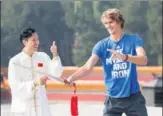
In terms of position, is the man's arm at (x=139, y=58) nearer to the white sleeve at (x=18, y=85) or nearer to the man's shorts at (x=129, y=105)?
the man's shorts at (x=129, y=105)

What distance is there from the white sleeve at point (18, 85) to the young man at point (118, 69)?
1.22ft

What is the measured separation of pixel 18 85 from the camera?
140 inches

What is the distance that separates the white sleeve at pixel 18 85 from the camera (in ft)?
11.7

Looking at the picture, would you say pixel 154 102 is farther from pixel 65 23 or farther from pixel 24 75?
pixel 24 75

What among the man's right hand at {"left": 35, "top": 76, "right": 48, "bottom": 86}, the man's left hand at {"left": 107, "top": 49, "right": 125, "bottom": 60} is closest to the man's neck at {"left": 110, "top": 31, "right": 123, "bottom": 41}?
the man's left hand at {"left": 107, "top": 49, "right": 125, "bottom": 60}

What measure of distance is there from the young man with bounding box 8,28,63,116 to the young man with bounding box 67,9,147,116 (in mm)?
354

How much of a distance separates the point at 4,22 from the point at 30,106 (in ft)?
30.5

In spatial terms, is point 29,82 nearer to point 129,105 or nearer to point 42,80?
point 42,80

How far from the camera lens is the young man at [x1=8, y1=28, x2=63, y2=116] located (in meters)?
3.58

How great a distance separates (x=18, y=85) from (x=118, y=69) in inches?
28.8

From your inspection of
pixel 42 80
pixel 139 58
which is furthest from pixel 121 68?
pixel 42 80

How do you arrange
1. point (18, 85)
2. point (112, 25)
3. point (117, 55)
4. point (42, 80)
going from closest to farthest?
point (117, 55) < point (112, 25) < point (42, 80) < point (18, 85)

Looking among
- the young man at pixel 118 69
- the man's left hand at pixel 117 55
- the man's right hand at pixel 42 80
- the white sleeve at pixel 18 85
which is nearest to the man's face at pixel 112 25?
the young man at pixel 118 69

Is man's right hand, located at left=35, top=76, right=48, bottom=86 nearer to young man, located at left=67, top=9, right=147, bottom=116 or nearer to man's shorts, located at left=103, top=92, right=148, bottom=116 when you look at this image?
young man, located at left=67, top=9, right=147, bottom=116
